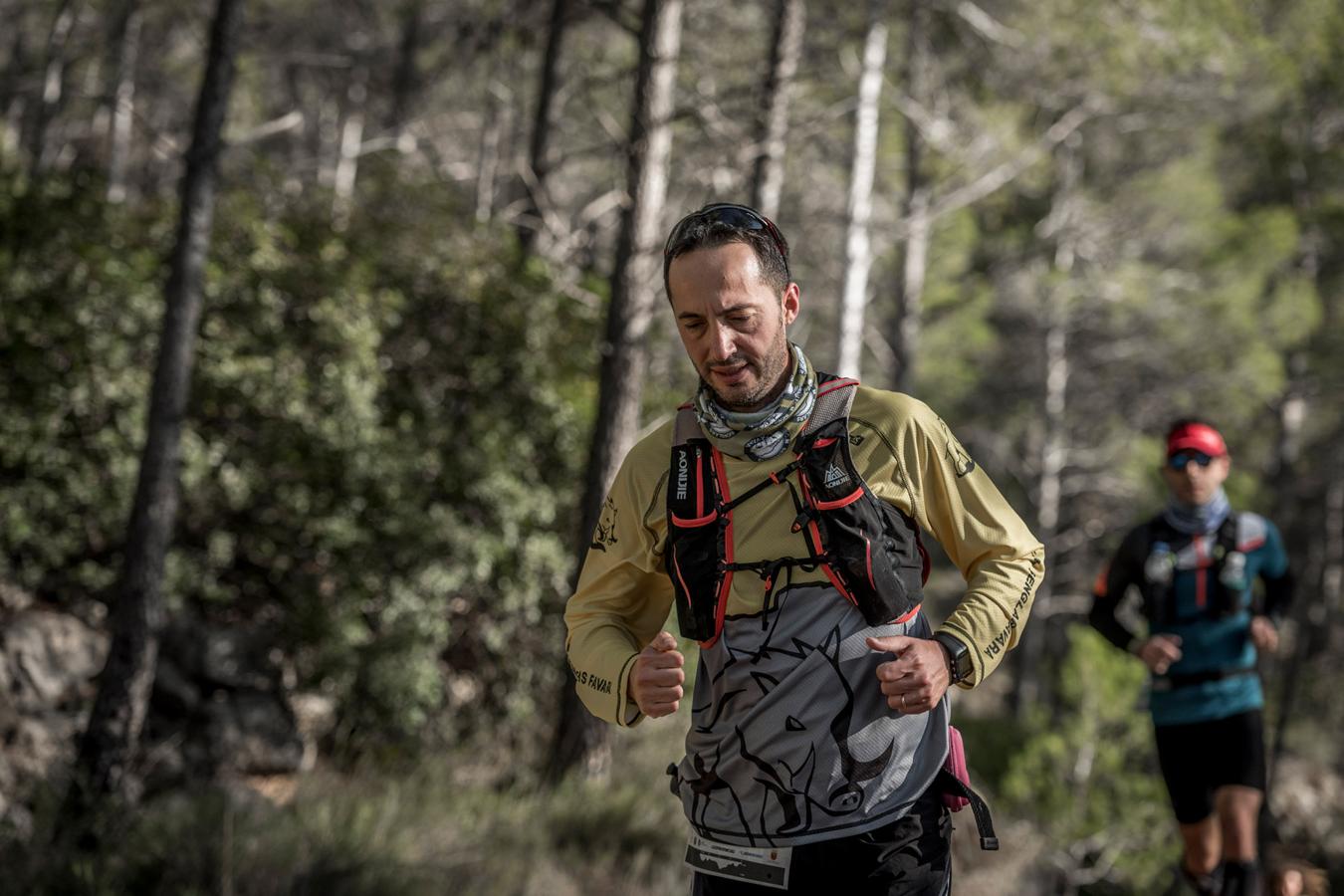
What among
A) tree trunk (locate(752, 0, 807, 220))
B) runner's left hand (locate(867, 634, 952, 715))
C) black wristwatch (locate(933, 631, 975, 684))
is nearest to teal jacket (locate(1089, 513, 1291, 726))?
black wristwatch (locate(933, 631, 975, 684))

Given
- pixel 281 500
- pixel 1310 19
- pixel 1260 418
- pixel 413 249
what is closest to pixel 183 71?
pixel 413 249

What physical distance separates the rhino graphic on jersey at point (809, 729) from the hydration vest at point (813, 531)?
5 centimetres

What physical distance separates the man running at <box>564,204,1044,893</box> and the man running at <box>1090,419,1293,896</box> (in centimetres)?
308

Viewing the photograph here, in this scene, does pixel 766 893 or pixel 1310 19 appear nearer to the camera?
pixel 766 893

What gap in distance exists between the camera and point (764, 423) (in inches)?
97.2

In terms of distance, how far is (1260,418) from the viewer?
1035 inches

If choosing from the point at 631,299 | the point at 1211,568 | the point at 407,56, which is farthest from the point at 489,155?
the point at 1211,568

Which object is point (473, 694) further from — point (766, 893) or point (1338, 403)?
point (1338, 403)

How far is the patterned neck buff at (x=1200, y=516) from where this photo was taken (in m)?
5.33

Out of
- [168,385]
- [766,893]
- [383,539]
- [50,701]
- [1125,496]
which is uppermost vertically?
[1125,496]

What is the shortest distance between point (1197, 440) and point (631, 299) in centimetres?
451

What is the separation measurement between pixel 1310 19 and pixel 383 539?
18190mm

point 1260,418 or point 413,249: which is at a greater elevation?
point 1260,418

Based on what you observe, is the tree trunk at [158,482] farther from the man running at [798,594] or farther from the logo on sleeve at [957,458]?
the logo on sleeve at [957,458]
